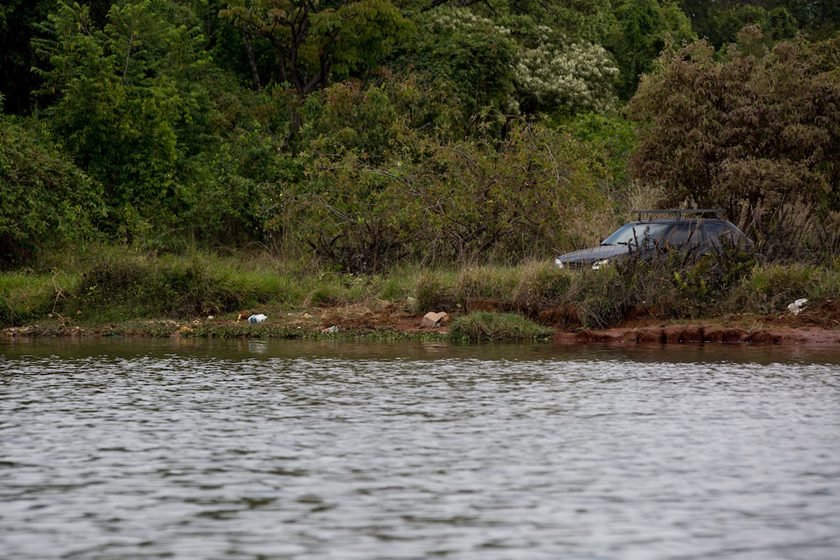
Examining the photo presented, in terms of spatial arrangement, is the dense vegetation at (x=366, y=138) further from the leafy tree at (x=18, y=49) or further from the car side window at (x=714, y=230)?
the car side window at (x=714, y=230)

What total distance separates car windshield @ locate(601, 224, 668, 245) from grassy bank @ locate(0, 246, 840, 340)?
5.26 feet

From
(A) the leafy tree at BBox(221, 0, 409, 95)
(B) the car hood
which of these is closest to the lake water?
(B) the car hood

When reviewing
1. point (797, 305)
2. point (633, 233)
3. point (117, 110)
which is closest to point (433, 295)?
point (633, 233)

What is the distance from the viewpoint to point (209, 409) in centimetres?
1427

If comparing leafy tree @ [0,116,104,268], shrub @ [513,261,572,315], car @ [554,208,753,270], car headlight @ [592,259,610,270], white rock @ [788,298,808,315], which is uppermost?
leafy tree @ [0,116,104,268]

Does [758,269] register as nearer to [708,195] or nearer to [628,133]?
[708,195]

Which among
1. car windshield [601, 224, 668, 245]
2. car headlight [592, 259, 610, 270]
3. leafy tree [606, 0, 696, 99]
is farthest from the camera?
leafy tree [606, 0, 696, 99]

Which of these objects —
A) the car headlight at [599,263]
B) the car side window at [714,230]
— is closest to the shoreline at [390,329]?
the car headlight at [599,263]

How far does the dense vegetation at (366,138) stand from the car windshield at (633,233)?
1863 millimetres

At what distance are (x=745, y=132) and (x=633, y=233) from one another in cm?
720

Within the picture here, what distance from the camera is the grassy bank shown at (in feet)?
80.6

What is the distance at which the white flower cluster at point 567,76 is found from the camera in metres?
47.3

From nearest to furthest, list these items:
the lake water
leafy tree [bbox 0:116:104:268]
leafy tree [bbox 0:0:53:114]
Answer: the lake water → leafy tree [bbox 0:116:104:268] → leafy tree [bbox 0:0:53:114]

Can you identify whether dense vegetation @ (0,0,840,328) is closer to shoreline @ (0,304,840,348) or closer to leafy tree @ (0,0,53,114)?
leafy tree @ (0,0,53,114)
